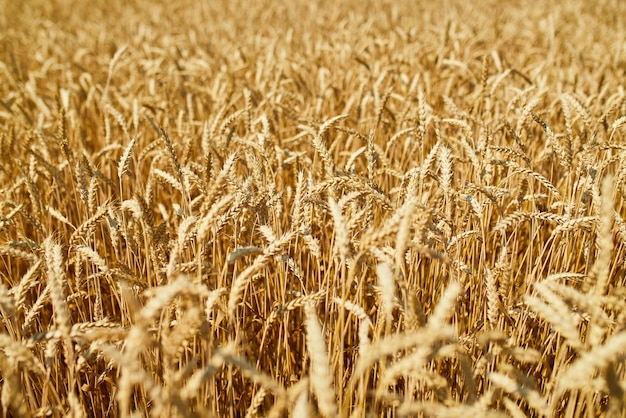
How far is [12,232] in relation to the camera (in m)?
2.13

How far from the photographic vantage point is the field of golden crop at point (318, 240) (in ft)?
3.04

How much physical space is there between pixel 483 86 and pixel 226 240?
145cm

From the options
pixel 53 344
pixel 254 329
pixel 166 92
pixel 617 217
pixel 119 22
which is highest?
pixel 119 22

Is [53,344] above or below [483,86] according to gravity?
below

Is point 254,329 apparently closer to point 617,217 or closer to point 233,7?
point 617,217

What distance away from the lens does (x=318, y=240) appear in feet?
5.36

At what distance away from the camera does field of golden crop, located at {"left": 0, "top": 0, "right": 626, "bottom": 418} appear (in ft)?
3.04

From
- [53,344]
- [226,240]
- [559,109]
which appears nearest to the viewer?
[53,344]

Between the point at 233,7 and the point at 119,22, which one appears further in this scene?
the point at 233,7

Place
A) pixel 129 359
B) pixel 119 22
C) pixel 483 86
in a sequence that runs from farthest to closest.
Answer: pixel 119 22
pixel 483 86
pixel 129 359

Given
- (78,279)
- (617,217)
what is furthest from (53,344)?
(617,217)

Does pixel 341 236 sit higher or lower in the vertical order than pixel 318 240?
higher

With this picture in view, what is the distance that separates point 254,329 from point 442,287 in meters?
0.76

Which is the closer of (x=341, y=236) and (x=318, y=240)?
(x=341, y=236)
